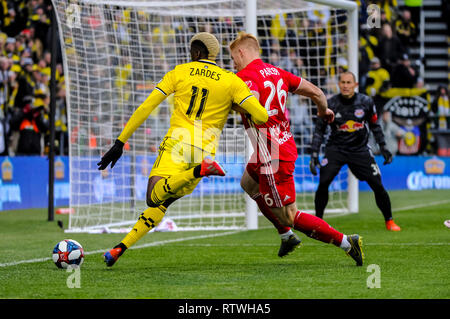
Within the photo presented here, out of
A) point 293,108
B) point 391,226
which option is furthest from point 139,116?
point 293,108

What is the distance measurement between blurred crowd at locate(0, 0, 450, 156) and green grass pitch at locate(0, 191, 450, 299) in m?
2.53

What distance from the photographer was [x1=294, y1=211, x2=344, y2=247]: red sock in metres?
6.48

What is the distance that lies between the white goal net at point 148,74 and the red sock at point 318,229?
14.1 feet

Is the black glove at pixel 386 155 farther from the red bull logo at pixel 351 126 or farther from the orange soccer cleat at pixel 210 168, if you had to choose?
the orange soccer cleat at pixel 210 168

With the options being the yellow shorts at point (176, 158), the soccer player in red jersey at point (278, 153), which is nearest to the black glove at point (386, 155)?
the soccer player in red jersey at point (278, 153)

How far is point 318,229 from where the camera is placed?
648 centimetres

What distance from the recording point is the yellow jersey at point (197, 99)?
643 cm

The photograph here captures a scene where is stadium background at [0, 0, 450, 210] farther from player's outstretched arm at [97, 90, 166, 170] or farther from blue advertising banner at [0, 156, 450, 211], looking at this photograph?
player's outstretched arm at [97, 90, 166, 170]

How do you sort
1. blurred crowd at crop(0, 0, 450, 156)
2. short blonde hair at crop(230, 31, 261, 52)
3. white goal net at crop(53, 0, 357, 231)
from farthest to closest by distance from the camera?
1. blurred crowd at crop(0, 0, 450, 156)
2. white goal net at crop(53, 0, 357, 231)
3. short blonde hair at crop(230, 31, 261, 52)

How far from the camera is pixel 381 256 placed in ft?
24.6

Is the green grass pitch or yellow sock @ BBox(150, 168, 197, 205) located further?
yellow sock @ BBox(150, 168, 197, 205)

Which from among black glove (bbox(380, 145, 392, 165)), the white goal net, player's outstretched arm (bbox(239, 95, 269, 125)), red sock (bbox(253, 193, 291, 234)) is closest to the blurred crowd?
the white goal net

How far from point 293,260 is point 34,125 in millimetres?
9676

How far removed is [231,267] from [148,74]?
5905mm
